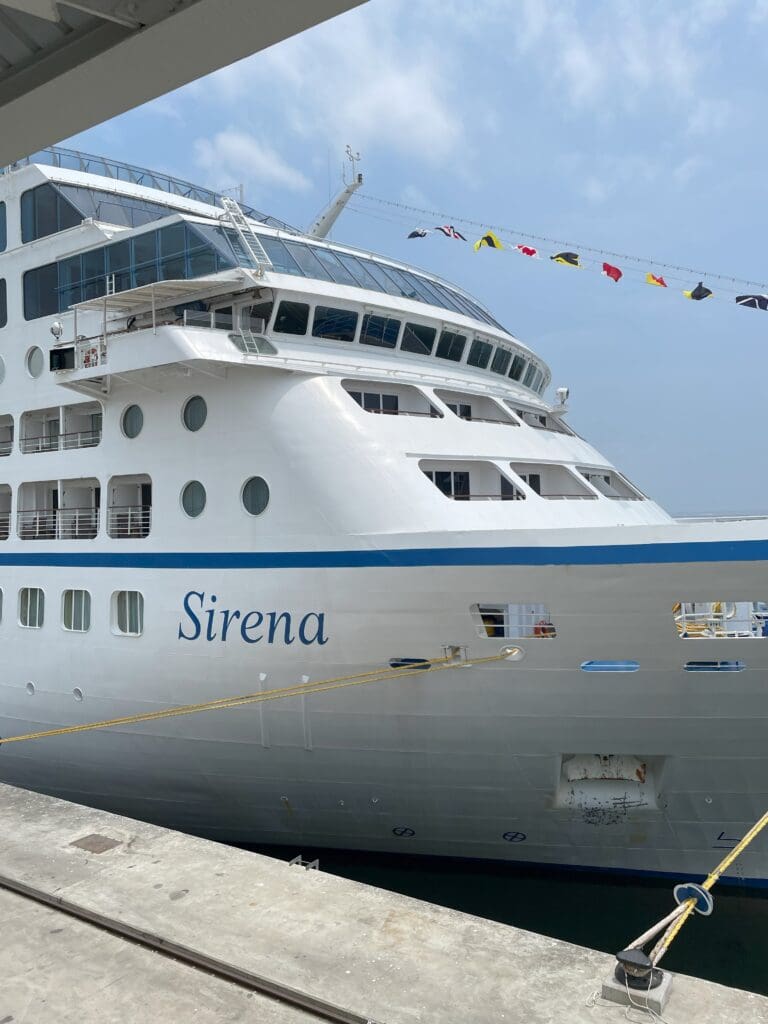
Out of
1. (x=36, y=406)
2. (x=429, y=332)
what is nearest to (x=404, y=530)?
(x=429, y=332)

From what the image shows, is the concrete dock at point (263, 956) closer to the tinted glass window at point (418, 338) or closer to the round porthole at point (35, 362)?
the tinted glass window at point (418, 338)

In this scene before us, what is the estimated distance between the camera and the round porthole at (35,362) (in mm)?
12797

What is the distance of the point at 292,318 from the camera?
10.6m

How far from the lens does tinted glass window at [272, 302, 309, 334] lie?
1053 centimetres

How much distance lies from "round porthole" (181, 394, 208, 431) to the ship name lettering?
207 cm

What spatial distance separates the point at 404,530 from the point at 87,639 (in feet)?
15.8

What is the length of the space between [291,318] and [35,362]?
15.4ft

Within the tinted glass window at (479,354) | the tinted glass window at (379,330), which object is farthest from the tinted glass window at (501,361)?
the tinted glass window at (379,330)

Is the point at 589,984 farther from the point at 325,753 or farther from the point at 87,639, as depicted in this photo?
the point at 87,639

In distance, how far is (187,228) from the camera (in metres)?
11.2

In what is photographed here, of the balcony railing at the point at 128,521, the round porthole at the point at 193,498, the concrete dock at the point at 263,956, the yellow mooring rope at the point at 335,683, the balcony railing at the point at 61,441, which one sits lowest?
the concrete dock at the point at 263,956

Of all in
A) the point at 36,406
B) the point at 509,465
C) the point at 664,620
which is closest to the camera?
the point at 664,620

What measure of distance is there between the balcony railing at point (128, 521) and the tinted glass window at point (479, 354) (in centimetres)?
510

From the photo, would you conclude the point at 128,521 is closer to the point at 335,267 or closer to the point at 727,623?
the point at 335,267
